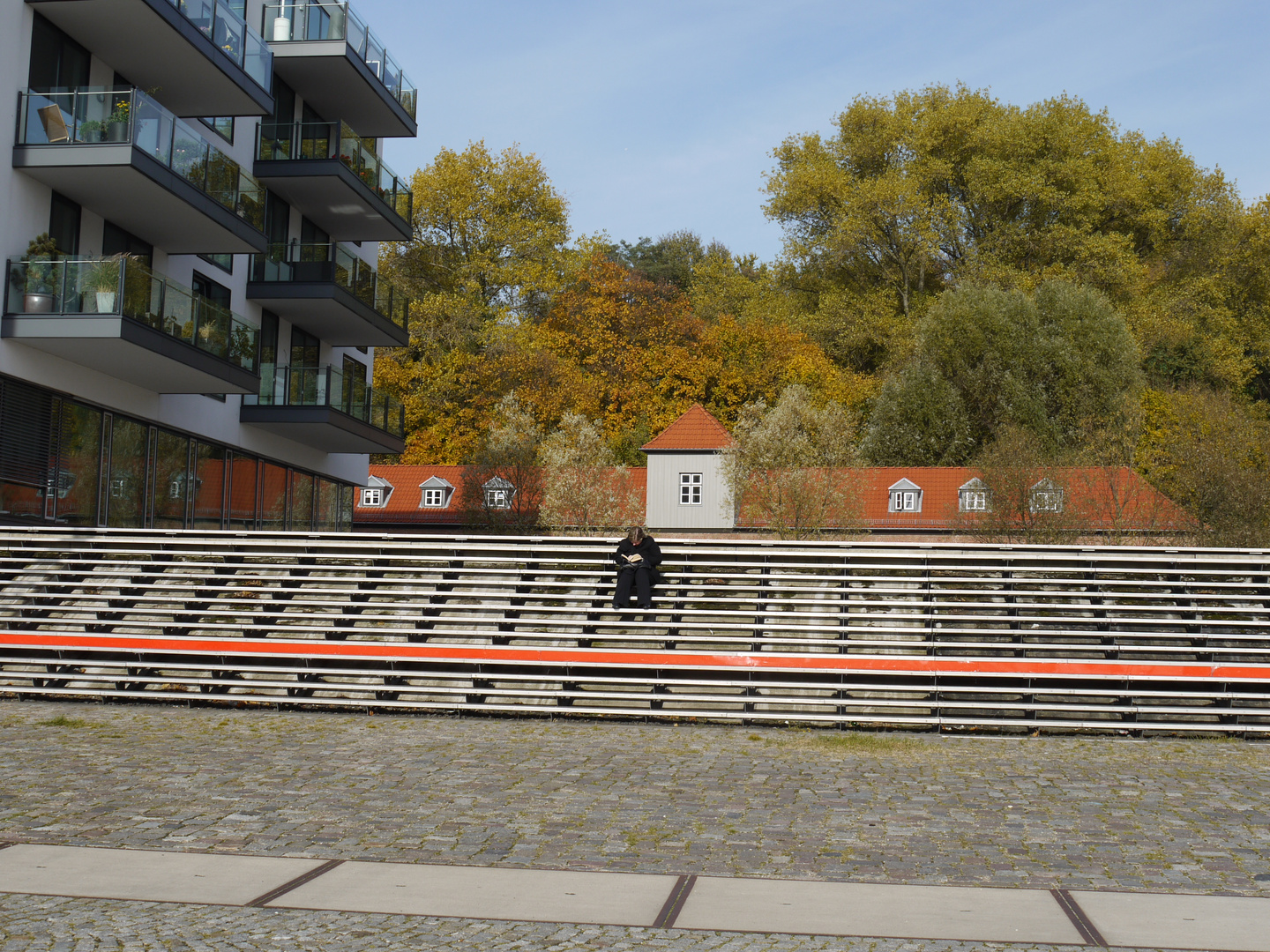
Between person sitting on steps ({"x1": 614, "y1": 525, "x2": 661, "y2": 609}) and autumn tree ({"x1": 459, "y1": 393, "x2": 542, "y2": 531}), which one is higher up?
autumn tree ({"x1": 459, "y1": 393, "x2": 542, "y2": 531})

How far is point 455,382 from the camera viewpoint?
50000mm

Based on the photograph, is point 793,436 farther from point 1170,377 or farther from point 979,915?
point 979,915

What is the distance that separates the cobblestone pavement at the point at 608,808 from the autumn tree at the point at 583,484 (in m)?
30.9

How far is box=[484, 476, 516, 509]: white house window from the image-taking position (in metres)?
45.9

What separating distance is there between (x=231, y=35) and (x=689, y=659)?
16.9m

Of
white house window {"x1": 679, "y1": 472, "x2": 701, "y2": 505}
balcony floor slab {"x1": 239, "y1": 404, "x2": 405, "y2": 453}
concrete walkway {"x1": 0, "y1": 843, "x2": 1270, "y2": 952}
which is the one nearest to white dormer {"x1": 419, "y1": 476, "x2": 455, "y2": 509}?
white house window {"x1": 679, "y1": 472, "x2": 701, "y2": 505}

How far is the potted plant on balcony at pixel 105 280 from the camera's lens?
1925 centimetres

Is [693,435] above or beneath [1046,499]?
above

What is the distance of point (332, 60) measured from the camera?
28.2m

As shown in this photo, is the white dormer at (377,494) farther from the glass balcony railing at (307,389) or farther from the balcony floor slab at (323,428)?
the glass balcony railing at (307,389)

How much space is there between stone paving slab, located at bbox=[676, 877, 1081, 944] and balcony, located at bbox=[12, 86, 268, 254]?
17631 millimetres

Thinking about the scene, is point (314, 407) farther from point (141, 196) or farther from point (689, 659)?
point (689, 659)

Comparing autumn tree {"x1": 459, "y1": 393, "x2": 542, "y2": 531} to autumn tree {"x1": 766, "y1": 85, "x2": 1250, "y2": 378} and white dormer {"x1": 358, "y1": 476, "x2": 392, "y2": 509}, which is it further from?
autumn tree {"x1": 766, "y1": 85, "x2": 1250, "y2": 378}

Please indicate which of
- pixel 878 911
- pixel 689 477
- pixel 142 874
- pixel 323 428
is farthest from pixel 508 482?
pixel 878 911
